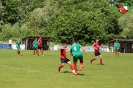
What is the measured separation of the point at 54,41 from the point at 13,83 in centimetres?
7545

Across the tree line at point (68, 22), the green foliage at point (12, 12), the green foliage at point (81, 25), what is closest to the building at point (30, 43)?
the tree line at point (68, 22)

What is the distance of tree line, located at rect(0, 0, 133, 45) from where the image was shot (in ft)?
293

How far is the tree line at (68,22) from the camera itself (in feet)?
293

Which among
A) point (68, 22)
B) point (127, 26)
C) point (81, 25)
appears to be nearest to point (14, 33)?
point (68, 22)

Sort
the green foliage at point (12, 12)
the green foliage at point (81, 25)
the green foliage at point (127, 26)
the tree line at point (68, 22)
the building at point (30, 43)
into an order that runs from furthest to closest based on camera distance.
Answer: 1. the green foliage at point (12, 12)
2. the green foliage at point (127, 26)
3. the tree line at point (68, 22)
4. the green foliage at point (81, 25)
5. the building at point (30, 43)

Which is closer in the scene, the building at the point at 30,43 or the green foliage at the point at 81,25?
the building at the point at 30,43

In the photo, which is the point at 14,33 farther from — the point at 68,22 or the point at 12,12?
the point at 12,12

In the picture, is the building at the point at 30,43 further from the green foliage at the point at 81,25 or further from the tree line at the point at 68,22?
the green foliage at the point at 81,25

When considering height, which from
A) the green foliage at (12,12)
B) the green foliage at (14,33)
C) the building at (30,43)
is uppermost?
the green foliage at (12,12)

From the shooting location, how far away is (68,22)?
89.6 m

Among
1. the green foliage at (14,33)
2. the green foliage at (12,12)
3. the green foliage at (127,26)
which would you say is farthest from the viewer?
the green foliage at (12,12)

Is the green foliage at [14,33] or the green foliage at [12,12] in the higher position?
the green foliage at [12,12]

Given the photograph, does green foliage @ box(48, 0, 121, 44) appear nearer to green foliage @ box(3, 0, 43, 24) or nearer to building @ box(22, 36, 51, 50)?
green foliage @ box(3, 0, 43, 24)

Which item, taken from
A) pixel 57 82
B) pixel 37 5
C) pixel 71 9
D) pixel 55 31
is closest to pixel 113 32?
pixel 71 9
